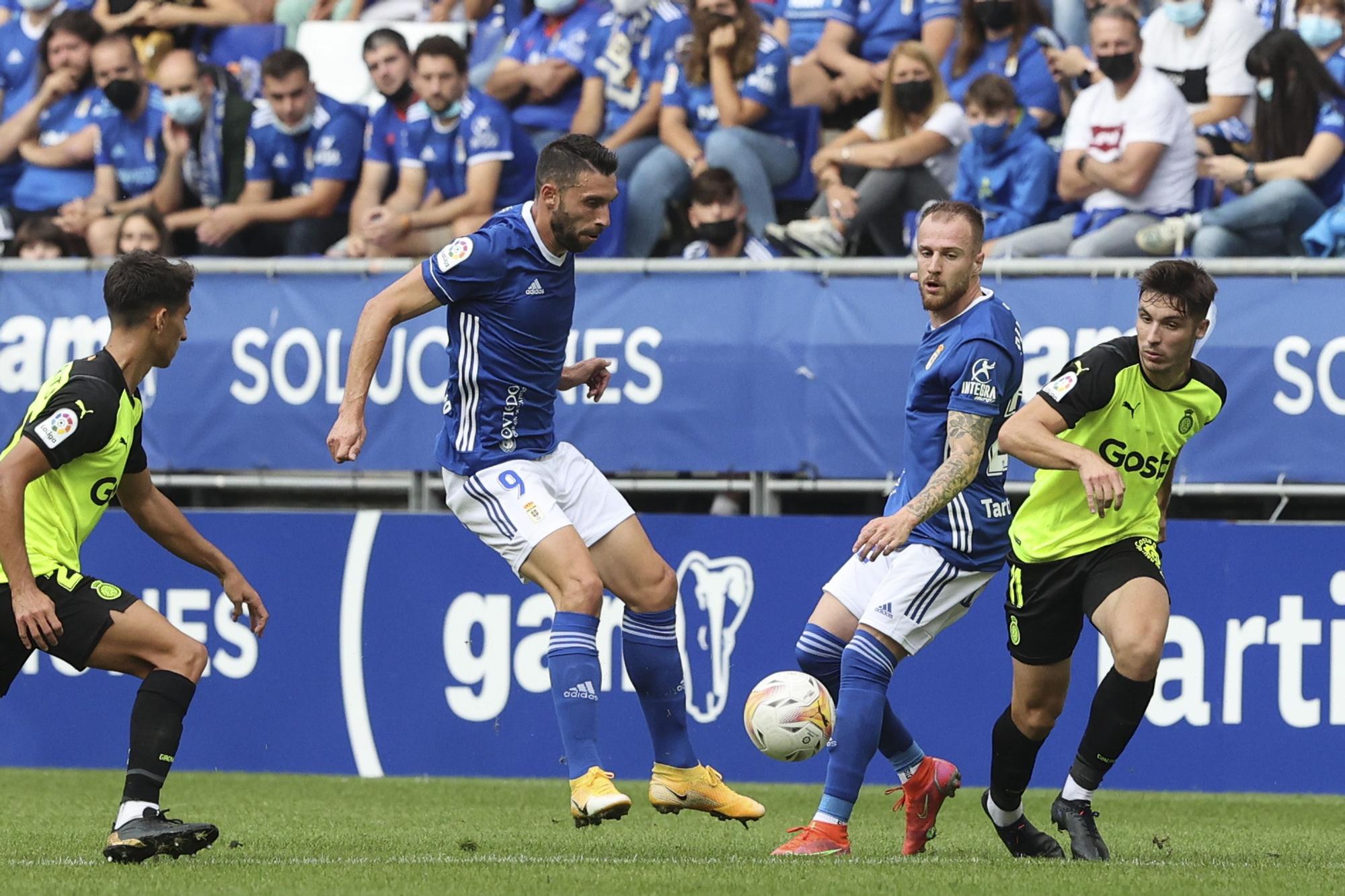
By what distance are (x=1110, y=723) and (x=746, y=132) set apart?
263 inches

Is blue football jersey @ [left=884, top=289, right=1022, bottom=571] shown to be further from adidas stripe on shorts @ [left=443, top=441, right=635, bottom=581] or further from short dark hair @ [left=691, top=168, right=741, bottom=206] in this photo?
short dark hair @ [left=691, top=168, right=741, bottom=206]

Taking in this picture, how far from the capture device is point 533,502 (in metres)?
6.83

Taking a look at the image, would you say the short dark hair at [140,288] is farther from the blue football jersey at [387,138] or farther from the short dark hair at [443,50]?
the blue football jersey at [387,138]

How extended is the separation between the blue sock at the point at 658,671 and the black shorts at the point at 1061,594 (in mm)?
1198

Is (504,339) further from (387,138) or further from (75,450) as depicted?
(387,138)

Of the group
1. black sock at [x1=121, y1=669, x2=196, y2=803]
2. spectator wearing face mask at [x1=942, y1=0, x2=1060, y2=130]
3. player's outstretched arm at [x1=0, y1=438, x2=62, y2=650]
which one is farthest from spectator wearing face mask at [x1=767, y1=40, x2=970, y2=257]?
player's outstretched arm at [x1=0, y1=438, x2=62, y2=650]

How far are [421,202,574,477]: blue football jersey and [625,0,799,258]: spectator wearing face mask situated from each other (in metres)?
5.35

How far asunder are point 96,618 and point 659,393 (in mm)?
4794

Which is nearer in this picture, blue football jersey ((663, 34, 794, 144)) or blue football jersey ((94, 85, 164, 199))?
blue football jersey ((663, 34, 794, 144))

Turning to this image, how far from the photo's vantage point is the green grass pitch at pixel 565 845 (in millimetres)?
5918

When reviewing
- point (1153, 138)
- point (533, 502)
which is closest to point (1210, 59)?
point (1153, 138)

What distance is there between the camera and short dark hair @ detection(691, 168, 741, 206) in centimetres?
1197

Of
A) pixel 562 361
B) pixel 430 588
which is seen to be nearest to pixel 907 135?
pixel 430 588

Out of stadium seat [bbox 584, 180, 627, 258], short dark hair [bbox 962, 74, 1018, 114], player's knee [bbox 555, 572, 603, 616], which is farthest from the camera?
stadium seat [bbox 584, 180, 627, 258]
